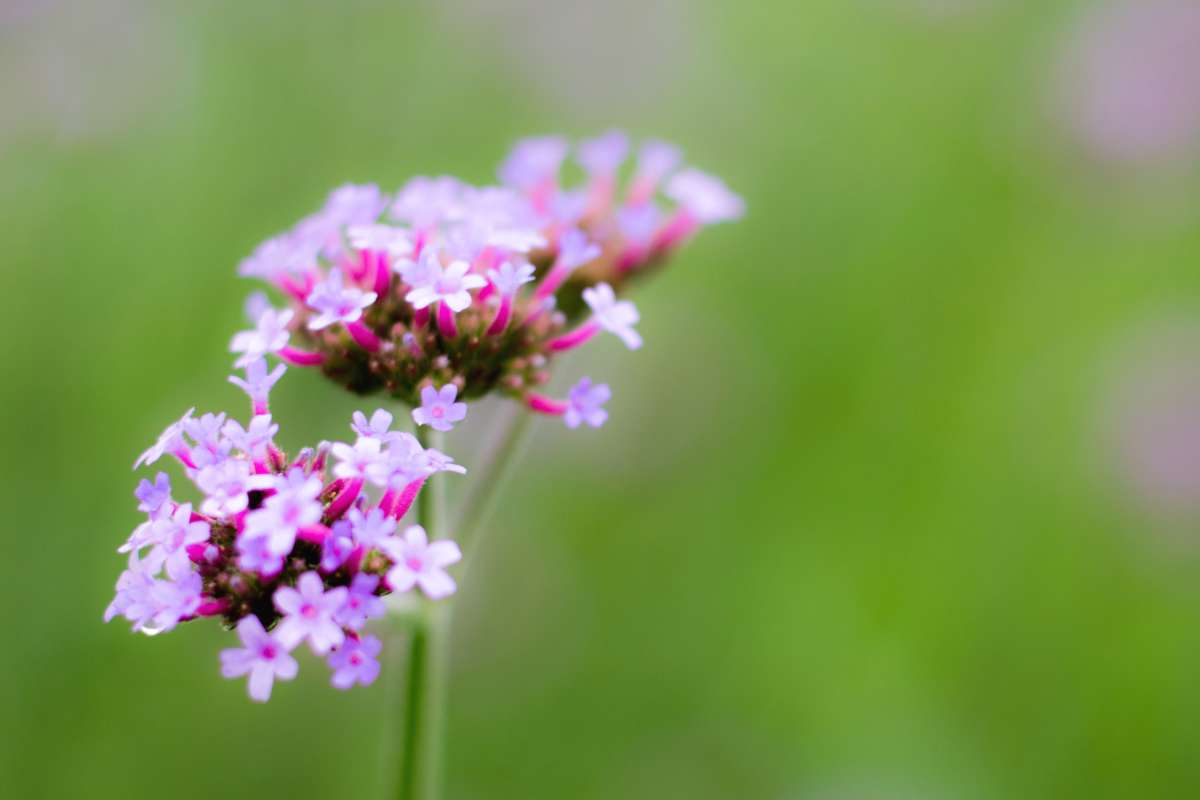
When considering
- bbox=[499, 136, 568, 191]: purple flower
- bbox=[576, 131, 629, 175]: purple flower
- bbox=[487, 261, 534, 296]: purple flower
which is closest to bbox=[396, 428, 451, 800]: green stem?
bbox=[487, 261, 534, 296]: purple flower

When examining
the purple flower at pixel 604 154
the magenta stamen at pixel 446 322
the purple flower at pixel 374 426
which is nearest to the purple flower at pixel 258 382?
the purple flower at pixel 374 426

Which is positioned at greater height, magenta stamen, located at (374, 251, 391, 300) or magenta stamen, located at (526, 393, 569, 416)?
magenta stamen, located at (374, 251, 391, 300)

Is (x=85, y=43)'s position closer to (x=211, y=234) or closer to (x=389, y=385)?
(x=211, y=234)

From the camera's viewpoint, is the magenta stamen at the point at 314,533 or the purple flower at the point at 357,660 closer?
the purple flower at the point at 357,660

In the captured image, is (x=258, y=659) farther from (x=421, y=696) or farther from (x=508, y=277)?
(x=508, y=277)

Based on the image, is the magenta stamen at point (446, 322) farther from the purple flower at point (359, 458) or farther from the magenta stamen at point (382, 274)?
the purple flower at point (359, 458)

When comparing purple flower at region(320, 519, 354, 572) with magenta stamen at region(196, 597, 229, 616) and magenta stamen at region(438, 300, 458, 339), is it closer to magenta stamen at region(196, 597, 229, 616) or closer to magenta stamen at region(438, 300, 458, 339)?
magenta stamen at region(196, 597, 229, 616)

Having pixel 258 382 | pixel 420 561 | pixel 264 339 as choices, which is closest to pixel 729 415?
pixel 264 339
